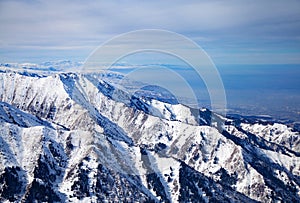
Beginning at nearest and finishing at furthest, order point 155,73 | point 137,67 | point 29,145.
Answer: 1. point 137,67
2. point 155,73
3. point 29,145

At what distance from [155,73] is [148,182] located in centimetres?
8507

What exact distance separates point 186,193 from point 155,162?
20520 millimetres

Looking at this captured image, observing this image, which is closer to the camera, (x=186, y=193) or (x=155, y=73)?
(x=155, y=73)

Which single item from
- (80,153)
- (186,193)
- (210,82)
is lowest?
(186,193)

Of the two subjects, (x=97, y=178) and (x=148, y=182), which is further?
(x=148, y=182)

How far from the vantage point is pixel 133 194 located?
152 metres

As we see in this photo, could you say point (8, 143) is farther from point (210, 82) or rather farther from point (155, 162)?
point (210, 82)

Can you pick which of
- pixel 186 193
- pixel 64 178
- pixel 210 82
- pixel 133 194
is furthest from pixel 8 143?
pixel 210 82

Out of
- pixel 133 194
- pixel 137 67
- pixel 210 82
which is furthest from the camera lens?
pixel 133 194

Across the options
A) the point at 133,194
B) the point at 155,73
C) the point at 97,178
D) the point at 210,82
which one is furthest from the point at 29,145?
the point at 210,82

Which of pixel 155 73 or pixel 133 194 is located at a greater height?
pixel 155 73

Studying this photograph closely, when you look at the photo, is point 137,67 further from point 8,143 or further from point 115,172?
point 8,143

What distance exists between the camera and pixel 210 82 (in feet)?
230

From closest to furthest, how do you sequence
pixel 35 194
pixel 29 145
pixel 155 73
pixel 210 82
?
pixel 210 82 < pixel 155 73 < pixel 35 194 < pixel 29 145
